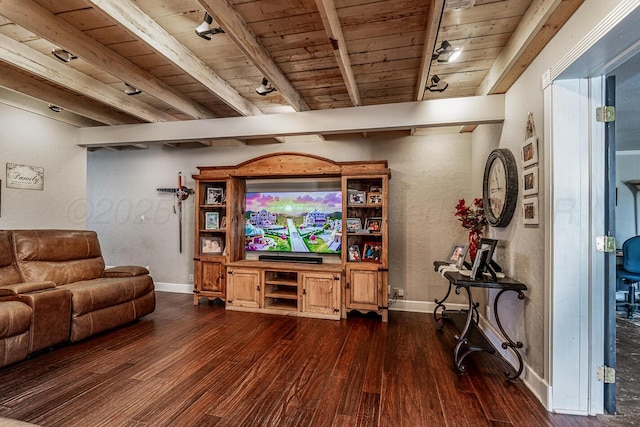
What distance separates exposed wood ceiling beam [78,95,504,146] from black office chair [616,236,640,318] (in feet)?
9.81

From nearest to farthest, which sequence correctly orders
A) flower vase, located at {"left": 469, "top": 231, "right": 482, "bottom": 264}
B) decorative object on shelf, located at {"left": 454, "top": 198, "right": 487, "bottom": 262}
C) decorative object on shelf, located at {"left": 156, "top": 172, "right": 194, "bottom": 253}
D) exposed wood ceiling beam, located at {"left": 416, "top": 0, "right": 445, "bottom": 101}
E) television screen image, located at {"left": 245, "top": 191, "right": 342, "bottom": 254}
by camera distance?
exposed wood ceiling beam, located at {"left": 416, "top": 0, "right": 445, "bottom": 101}, flower vase, located at {"left": 469, "top": 231, "right": 482, "bottom": 264}, decorative object on shelf, located at {"left": 454, "top": 198, "right": 487, "bottom": 262}, television screen image, located at {"left": 245, "top": 191, "right": 342, "bottom": 254}, decorative object on shelf, located at {"left": 156, "top": 172, "right": 194, "bottom": 253}

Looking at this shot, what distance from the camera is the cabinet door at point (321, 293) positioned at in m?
3.69

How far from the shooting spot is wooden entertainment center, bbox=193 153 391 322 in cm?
371

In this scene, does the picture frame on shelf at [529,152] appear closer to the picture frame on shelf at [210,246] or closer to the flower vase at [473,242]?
the flower vase at [473,242]

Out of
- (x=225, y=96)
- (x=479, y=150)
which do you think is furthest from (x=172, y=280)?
(x=479, y=150)

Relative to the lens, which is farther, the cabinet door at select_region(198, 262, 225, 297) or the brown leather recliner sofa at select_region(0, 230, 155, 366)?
the cabinet door at select_region(198, 262, 225, 297)

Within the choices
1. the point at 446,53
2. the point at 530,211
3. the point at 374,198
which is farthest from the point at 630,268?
the point at 446,53

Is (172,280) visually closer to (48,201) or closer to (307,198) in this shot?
(48,201)

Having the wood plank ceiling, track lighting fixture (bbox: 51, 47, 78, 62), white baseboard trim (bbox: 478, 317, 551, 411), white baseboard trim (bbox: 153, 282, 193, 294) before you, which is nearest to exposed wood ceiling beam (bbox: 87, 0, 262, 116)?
the wood plank ceiling

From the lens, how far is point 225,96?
3000 mm

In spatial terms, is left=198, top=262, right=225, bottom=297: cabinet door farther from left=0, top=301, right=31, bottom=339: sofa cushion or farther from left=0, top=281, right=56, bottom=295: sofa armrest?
left=0, top=301, right=31, bottom=339: sofa cushion

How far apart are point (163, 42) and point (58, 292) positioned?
2437mm

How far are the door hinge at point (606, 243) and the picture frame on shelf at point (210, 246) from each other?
13.8ft

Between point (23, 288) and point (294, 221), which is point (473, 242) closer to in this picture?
point (294, 221)
